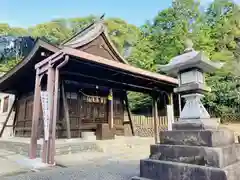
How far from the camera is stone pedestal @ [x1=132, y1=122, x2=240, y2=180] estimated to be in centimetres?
276

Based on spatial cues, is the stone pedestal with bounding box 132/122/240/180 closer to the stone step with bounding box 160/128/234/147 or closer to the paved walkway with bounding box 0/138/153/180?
the stone step with bounding box 160/128/234/147

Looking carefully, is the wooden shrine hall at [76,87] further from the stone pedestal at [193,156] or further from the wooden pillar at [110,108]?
the stone pedestal at [193,156]

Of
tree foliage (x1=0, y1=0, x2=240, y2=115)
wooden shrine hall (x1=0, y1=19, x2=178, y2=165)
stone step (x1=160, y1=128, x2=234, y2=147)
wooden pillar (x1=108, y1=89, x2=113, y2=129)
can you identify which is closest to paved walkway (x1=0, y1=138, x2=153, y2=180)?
wooden shrine hall (x1=0, y1=19, x2=178, y2=165)

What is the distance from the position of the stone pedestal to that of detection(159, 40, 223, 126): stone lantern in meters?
0.19

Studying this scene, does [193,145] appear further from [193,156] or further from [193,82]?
[193,82]

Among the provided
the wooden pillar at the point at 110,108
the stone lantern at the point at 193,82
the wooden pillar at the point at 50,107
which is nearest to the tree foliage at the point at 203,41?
the wooden pillar at the point at 110,108

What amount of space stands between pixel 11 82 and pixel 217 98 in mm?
11869

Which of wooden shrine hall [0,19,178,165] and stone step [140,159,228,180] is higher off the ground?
wooden shrine hall [0,19,178,165]

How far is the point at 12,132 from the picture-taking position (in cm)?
1106

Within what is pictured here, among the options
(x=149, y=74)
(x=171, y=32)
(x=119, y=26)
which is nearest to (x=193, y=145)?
(x=149, y=74)

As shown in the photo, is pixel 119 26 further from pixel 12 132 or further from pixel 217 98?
pixel 12 132

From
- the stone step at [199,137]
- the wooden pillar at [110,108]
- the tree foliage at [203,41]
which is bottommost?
the stone step at [199,137]

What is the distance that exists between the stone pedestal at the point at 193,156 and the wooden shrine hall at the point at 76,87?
295 centimetres

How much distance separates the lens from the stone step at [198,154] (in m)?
2.78
